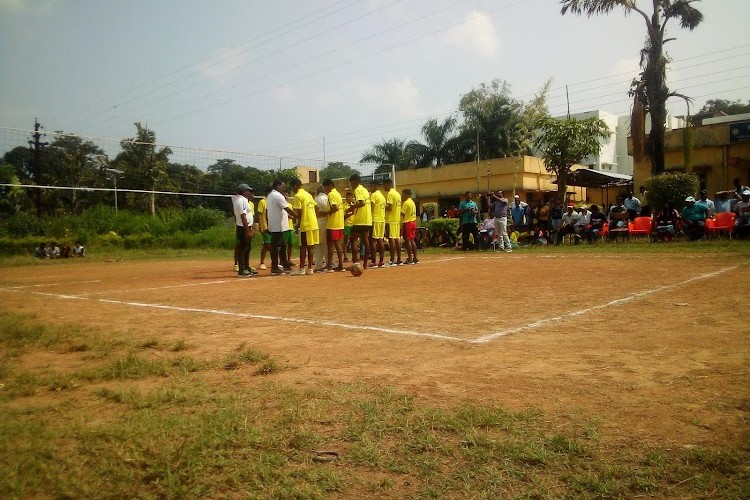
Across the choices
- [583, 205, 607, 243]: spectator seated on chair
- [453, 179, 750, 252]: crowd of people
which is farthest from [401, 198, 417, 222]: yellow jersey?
[583, 205, 607, 243]: spectator seated on chair

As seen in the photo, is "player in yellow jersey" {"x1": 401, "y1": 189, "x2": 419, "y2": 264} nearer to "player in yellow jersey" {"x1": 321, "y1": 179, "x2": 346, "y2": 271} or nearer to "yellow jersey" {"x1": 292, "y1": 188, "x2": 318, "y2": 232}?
"player in yellow jersey" {"x1": 321, "y1": 179, "x2": 346, "y2": 271}

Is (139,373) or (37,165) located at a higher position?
(37,165)

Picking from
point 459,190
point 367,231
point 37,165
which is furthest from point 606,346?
point 459,190

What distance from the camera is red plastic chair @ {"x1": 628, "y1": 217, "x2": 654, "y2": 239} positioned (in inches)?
644

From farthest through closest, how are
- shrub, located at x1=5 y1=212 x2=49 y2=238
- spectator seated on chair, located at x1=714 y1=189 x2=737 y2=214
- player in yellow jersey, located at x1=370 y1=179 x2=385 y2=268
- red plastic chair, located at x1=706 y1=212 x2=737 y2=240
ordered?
shrub, located at x1=5 y1=212 x2=49 y2=238
spectator seated on chair, located at x1=714 y1=189 x2=737 y2=214
red plastic chair, located at x1=706 y1=212 x2=737 y2=240
player in yellow jersey, located at x1=370 y1=179 x2=385 y2=268

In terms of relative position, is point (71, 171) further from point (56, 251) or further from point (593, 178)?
point (593, 178)

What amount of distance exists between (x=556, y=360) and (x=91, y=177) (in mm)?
42045

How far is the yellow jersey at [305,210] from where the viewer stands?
1120 centimetres

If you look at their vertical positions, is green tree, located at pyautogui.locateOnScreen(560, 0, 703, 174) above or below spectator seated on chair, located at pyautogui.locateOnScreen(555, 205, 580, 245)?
above

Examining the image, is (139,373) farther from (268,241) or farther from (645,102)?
(645,102)

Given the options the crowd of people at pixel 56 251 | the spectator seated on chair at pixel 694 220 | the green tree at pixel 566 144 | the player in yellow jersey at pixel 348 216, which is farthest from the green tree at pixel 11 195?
the spectator seated on chair at pixel 694 220

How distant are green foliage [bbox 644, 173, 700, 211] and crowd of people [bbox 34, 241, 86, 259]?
2041 cm

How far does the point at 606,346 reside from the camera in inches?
167

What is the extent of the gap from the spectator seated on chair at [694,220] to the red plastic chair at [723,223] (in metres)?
0.21
